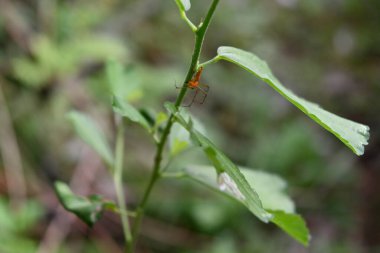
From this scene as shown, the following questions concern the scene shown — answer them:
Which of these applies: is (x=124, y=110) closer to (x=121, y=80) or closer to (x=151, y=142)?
(x=121, y=80)

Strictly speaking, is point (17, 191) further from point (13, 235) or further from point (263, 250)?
point (263, 250)

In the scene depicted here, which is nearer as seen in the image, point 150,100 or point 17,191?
point 17,191

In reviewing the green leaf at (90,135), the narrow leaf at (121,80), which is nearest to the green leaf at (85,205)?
the green leaf at (90,135)

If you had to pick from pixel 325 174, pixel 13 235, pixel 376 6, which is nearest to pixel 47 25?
pixel 13 235

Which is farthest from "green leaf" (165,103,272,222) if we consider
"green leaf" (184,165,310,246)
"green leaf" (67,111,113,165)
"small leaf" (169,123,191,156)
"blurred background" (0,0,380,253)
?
"blurred background" (0,0,380,253)

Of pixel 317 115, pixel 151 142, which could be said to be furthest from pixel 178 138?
pixel 151 142

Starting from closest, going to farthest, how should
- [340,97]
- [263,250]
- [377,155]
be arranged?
[263,250]
[377,155]
[340,97]
